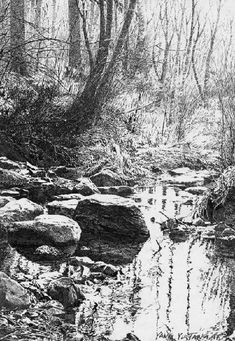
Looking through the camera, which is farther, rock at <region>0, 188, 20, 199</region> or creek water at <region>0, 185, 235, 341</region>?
rock at <region>0, 188, 20, 199</region>

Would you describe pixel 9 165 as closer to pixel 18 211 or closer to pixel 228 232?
pixel 18 211

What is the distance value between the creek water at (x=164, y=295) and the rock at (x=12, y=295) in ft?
1.00

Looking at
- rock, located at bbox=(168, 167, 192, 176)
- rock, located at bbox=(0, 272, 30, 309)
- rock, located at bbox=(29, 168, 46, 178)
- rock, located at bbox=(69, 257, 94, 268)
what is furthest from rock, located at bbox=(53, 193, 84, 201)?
rock, located at bbox=(0, 272, 30, 309)

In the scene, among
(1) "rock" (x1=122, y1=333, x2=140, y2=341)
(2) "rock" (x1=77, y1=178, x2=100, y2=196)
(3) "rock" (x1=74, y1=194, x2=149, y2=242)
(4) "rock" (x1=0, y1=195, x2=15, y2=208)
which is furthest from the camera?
(2) "rock" (x1=77, y1=178, x2=100, y2=196)

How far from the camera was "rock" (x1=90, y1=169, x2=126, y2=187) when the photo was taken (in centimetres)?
716

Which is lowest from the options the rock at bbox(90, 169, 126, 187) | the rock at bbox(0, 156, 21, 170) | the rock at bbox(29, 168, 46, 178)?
the rock at bbox(90, 169, 126, 187)

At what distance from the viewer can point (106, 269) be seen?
13.3ft

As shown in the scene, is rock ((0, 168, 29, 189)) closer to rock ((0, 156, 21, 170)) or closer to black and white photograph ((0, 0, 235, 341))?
black and white photograph ((0, 0, 235, 341))

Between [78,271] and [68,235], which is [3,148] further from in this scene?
[78,271]

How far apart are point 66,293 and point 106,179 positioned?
3819mm

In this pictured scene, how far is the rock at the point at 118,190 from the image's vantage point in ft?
22.3

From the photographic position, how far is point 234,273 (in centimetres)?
421

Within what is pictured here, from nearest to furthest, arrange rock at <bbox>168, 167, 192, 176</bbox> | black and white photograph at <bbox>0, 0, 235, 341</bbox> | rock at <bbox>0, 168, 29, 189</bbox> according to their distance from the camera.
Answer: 1. black and white photograph at <bbox>0, 0, 235, 341</bbox>
2. rock at <bbox>0, 168, 29, 189</bbox>
3. rock at <bbox>168, 167, 192, 176</bbox>

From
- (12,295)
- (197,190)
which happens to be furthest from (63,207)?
(12,295)
